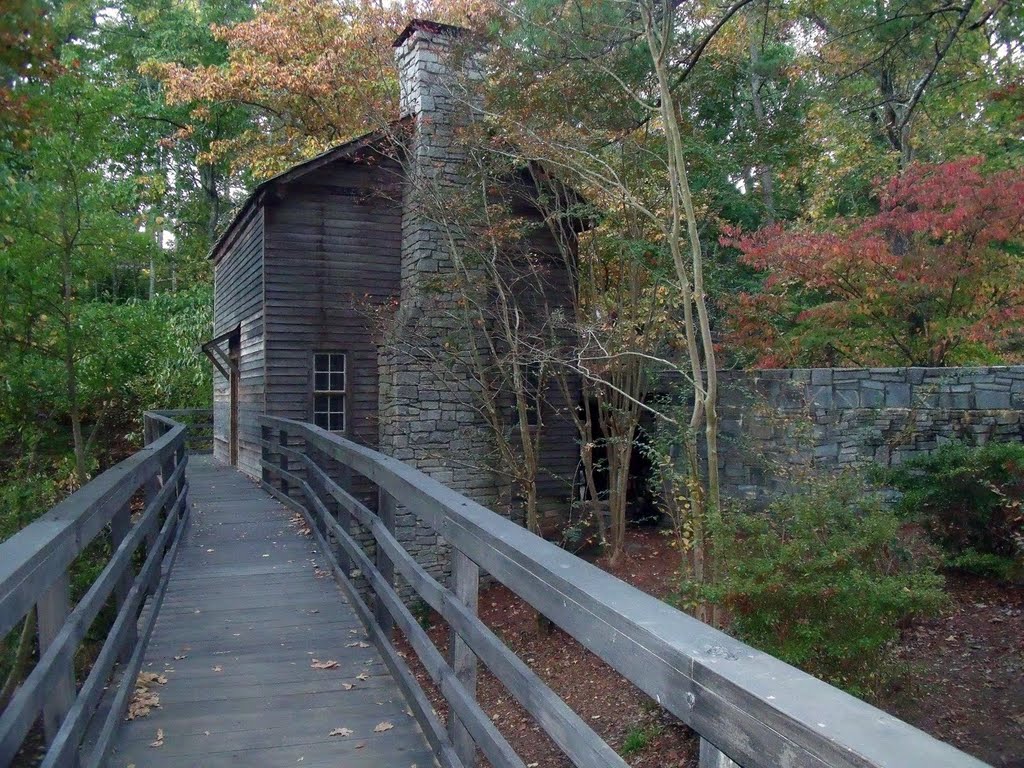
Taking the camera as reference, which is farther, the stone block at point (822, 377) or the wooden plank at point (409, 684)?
the stone block at point (822, 377)

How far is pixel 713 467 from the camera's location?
7.51 meters

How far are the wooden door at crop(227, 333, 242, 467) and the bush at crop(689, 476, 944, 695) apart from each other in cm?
1276

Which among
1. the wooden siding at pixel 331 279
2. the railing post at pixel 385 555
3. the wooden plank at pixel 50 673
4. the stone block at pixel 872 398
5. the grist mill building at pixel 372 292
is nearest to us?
the wooden plank at pixel 50 673

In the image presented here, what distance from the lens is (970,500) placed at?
882cm

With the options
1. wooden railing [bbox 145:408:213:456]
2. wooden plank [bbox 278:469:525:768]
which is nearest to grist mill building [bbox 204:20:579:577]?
wooden railing [bbox 145:408:213:456]

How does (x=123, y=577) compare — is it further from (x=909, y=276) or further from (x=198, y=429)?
(x=198, y=429)

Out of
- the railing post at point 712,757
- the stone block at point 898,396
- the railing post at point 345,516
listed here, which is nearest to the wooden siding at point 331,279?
the stone block at point 898,396

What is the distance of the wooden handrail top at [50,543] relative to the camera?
2.20 m

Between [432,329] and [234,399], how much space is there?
6.25m

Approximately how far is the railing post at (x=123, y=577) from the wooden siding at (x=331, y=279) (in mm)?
10008

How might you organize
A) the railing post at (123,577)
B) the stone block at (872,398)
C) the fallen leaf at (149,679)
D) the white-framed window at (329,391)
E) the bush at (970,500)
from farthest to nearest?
the white-framed window at (329,391), the stone block at (872,398), the bush at (970,500), the fallen leaf at (149,679), the railing post at (123,577)

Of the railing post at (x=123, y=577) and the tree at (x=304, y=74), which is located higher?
the tree at (x=304, y=74)

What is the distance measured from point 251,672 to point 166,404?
22.2 m

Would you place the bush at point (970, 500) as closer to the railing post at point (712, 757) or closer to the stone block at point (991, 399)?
the stone block at point (991, 399)
